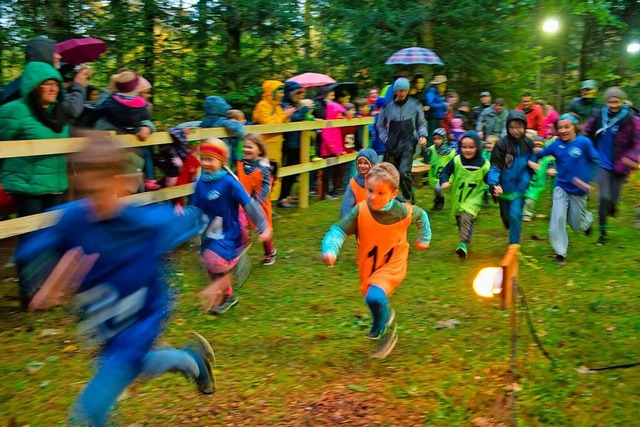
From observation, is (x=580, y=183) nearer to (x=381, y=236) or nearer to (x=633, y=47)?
(x=381, y=236)

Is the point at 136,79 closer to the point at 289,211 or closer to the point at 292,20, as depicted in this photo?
the point at 289,211

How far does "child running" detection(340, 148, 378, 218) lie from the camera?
728cm

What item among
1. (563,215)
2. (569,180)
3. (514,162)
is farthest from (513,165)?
(563,215)

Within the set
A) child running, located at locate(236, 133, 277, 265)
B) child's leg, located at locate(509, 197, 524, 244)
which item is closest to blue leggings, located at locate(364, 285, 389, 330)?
child running, located at locate(236, 133, 277, 265)

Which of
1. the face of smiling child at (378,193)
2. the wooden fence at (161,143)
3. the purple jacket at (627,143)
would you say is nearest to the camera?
the face of smiling child at (378,193)

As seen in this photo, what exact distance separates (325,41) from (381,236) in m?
12.9

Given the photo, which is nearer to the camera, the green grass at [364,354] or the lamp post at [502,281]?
the lamp post at [502,281]

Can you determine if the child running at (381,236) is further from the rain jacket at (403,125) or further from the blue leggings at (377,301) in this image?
the rain jacket at (403,125)

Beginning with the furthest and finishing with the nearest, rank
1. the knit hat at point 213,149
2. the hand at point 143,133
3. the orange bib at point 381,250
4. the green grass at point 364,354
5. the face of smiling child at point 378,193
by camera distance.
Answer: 1. the hand at point 143,133
2. the knit hat at point 213,149
3. the orange bib at point 381,250
4. the face of smiling child at point 378,193
5. the green grass at point 364,354

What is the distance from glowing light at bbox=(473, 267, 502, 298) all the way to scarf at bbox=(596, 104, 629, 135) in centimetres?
572

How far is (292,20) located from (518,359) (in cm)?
1010

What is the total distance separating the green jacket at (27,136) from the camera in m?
6.11

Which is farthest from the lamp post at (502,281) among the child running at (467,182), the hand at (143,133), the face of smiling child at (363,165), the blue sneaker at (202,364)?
the hand at (143,133)

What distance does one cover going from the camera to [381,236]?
17.5ft
